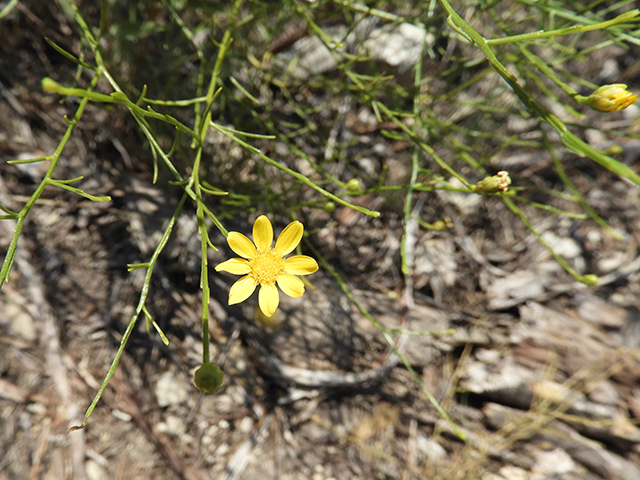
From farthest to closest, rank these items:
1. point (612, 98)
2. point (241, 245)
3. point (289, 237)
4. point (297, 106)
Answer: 1. point (297, 106)
2. point (289, 237)
3. point (241, 245)
4. point (612, 98)

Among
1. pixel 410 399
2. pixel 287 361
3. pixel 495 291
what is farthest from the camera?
pixel 495 291

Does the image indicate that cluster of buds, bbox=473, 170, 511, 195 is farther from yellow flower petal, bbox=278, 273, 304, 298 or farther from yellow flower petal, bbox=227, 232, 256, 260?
yellow flower petal, bbox=227, 232, 256, 260

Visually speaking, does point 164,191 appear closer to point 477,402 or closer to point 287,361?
point 287,361

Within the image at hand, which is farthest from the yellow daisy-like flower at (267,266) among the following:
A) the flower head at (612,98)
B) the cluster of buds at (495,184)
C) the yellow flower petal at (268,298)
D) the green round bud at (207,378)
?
the flower head at (612,98)

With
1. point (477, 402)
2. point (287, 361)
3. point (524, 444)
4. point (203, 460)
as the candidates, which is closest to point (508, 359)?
point (477, 402)

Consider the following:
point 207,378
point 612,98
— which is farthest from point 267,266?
point 612,98

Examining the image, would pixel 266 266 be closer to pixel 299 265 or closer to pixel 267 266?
pixel 267 266

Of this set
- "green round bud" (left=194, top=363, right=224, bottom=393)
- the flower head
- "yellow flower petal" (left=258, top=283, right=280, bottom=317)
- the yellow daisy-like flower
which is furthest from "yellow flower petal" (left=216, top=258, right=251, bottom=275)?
the flower head
